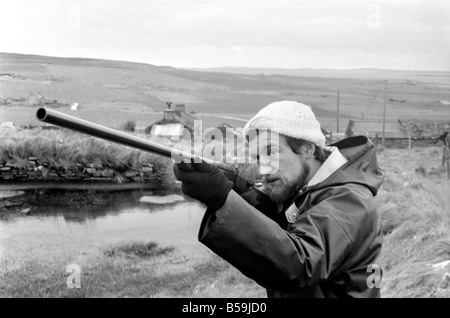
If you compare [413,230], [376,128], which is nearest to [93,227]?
[413,230]

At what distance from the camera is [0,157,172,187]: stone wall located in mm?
4547

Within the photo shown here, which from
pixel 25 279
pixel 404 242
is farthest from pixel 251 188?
pixel 25 279

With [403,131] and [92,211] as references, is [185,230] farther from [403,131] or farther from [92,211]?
[403,131]

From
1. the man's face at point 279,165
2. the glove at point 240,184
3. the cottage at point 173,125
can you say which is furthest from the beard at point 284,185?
the cottage at point 173,125

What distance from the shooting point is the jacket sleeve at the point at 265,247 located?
93cm

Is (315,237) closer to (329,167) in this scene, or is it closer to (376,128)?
(329,167)

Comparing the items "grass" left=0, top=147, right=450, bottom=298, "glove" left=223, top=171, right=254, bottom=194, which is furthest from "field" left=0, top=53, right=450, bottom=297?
"glove" left=223, top=171, right=254, bottom=194

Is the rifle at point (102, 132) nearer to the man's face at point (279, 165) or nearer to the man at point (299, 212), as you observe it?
the man at point (299, 212)

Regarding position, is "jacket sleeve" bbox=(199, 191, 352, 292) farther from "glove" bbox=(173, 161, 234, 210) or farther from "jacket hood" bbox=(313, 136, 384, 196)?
"jacket hood" bbox=(313, 136, 384, 196)

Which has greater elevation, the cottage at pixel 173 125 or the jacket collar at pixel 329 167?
the jacket collar at pixel 329 167

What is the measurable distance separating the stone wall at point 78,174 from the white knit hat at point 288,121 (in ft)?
11.9

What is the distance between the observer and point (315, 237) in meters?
0.97

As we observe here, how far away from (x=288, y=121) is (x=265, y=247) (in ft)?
0.95

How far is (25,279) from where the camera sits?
4.03 metres
